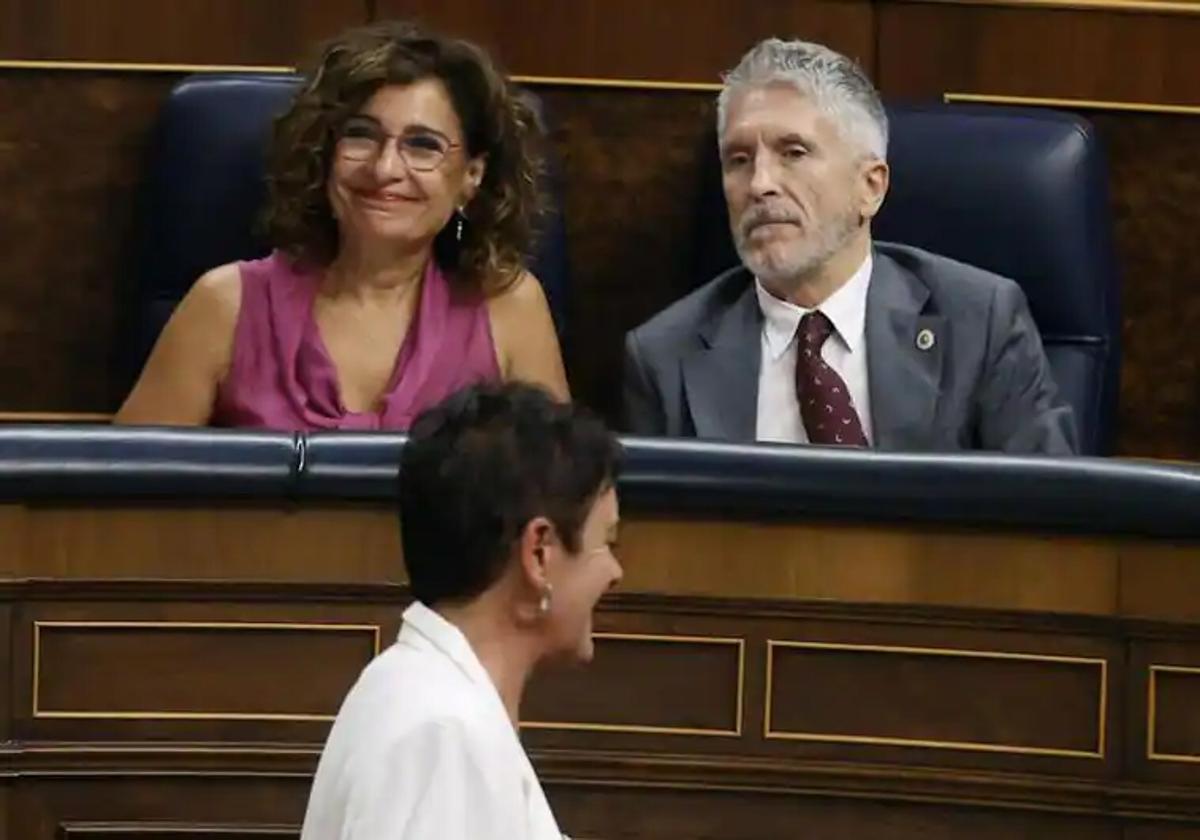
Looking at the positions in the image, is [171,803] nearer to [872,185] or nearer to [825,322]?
[825,322]

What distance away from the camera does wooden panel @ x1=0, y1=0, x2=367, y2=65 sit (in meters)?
3.64

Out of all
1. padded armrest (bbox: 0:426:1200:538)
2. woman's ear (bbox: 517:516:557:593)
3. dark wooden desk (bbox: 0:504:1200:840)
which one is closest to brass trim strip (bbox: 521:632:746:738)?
dark wooden desk (bbox: 0:504:1200:840)

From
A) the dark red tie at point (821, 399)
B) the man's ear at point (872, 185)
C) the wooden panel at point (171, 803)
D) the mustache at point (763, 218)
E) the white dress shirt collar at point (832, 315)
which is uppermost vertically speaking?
the man's ear at point (872, 185)

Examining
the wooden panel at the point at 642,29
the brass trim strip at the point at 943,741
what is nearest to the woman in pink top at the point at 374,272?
the wooden panel at the point at 642,29

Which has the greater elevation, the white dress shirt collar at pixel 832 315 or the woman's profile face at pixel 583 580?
the white dress shirt collar at pixel 832 315

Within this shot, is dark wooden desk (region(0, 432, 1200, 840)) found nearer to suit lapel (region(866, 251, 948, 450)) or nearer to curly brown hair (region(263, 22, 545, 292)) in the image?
suit lapel (region(866, 251, 948, 450))

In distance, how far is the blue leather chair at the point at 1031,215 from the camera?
10.9 ft

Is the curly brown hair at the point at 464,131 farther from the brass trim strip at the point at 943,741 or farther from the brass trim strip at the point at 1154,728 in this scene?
the brass trim strip at the point at 1154,728

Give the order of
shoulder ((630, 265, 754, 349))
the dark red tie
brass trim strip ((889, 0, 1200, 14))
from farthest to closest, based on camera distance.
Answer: brass trim strip ((889, 0, 1200, 14)), shoulder ((630, 265, 754, 349)), the dark red tie

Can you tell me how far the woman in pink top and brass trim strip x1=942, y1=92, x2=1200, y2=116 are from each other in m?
0.69

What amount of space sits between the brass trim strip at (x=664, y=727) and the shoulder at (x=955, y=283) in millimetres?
782

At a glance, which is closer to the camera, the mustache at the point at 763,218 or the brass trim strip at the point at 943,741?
the brass trim strip at the point at 943,741

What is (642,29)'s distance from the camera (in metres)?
3.65

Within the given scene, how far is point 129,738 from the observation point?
2.53 m
